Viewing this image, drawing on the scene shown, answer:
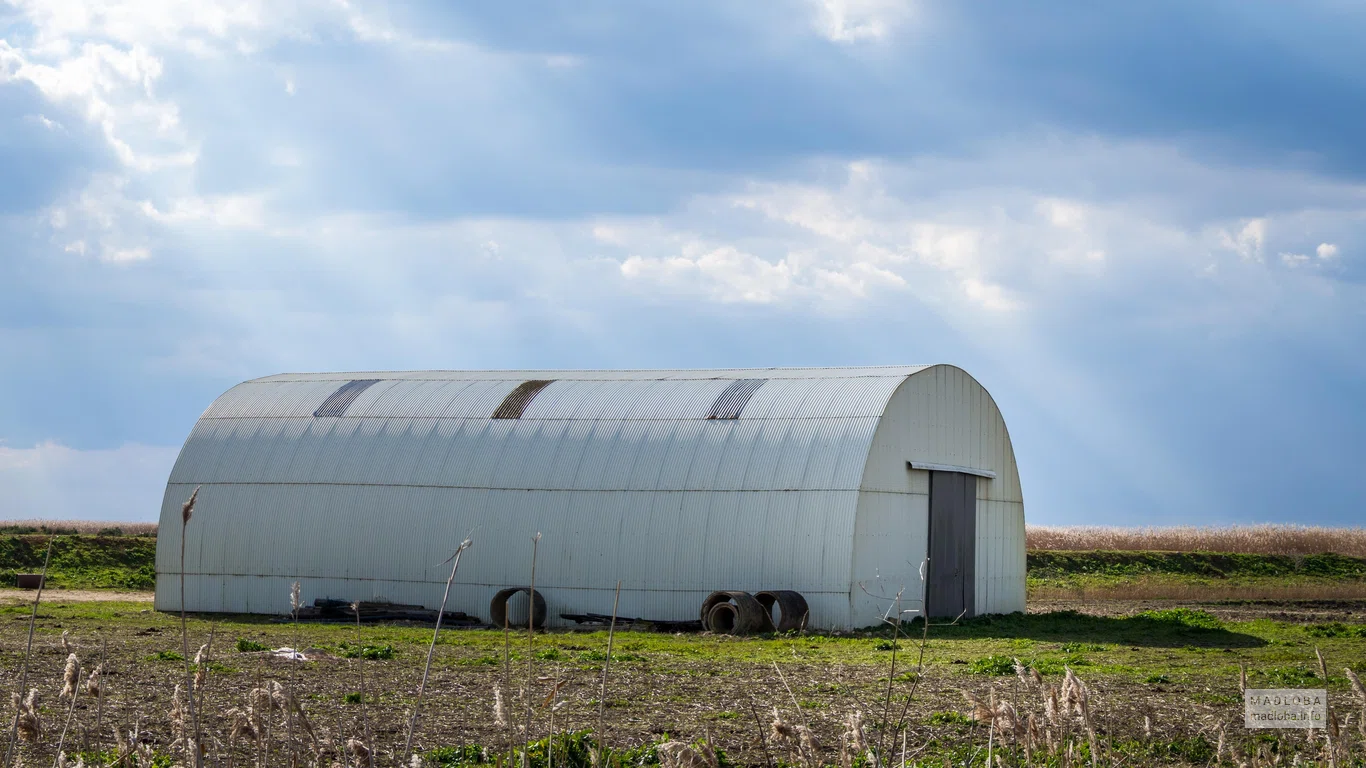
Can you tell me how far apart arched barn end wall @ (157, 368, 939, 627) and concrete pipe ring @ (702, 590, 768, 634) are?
107cm

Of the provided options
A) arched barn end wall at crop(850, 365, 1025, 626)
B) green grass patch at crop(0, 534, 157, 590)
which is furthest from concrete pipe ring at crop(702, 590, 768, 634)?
green grass patch at crop(0, 534, 157, 590)

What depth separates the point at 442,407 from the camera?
118 feet

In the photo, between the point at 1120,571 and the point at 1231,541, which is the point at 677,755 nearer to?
the point at 1120,571

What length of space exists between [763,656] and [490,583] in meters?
11.2

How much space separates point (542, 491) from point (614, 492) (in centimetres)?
196

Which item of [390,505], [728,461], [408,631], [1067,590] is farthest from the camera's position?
[1067,590]

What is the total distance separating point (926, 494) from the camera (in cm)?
3275

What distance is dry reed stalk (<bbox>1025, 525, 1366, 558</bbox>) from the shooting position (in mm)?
63406

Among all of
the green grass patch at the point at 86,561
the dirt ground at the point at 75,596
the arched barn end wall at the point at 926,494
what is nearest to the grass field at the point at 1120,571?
the green grass patch at the point at 86,561

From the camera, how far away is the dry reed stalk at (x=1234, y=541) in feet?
208

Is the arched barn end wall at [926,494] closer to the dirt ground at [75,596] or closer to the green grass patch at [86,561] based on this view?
the dirt ground at [75,596]

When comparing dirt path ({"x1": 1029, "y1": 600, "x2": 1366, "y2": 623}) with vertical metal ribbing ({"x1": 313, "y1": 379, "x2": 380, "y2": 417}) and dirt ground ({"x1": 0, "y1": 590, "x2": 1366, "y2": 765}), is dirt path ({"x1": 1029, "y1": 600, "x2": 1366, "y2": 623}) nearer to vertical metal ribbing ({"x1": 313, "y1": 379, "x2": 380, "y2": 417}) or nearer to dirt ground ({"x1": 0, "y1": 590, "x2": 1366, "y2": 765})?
dirt ground ({"x1": 0, "y1": 590, "x2": 1366, "y2": 765})

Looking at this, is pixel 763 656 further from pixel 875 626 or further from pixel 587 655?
pixel 875 626

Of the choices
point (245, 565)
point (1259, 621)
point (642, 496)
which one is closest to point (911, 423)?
point (642, 496)
